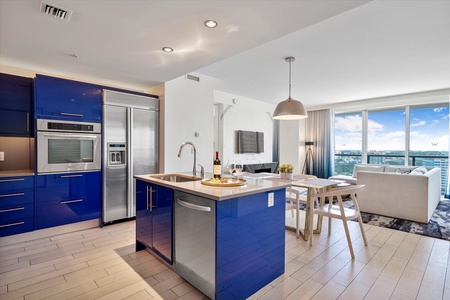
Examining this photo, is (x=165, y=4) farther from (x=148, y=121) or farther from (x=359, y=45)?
(x=359, y=45)

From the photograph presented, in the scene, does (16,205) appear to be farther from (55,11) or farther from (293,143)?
(293,143)

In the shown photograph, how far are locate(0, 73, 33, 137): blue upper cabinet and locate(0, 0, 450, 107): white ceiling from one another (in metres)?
0.32

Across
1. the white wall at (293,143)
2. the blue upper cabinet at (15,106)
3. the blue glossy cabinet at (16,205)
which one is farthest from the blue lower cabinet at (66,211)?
the white wall at (293,143)

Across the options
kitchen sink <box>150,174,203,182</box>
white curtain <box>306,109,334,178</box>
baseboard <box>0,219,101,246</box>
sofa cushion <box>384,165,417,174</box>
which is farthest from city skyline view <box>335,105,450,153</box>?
baseboard <box>0,219,101,246</box>

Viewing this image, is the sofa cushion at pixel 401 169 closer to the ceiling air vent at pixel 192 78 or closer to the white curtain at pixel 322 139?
the white curtain at pixel 322 139

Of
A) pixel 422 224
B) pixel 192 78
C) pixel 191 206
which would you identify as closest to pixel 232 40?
pixel 191 206

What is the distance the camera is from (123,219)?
3.76 metres

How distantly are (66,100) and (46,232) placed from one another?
1.80 m

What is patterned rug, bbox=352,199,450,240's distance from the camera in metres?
3.23

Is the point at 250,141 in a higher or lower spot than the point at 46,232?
higher

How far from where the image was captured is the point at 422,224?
3570mm

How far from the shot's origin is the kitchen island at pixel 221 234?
1.67 m

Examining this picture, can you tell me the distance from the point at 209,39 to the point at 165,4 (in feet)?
2.13

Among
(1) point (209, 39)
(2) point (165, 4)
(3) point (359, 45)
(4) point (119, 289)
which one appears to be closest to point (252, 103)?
(3) point (359, 45)
